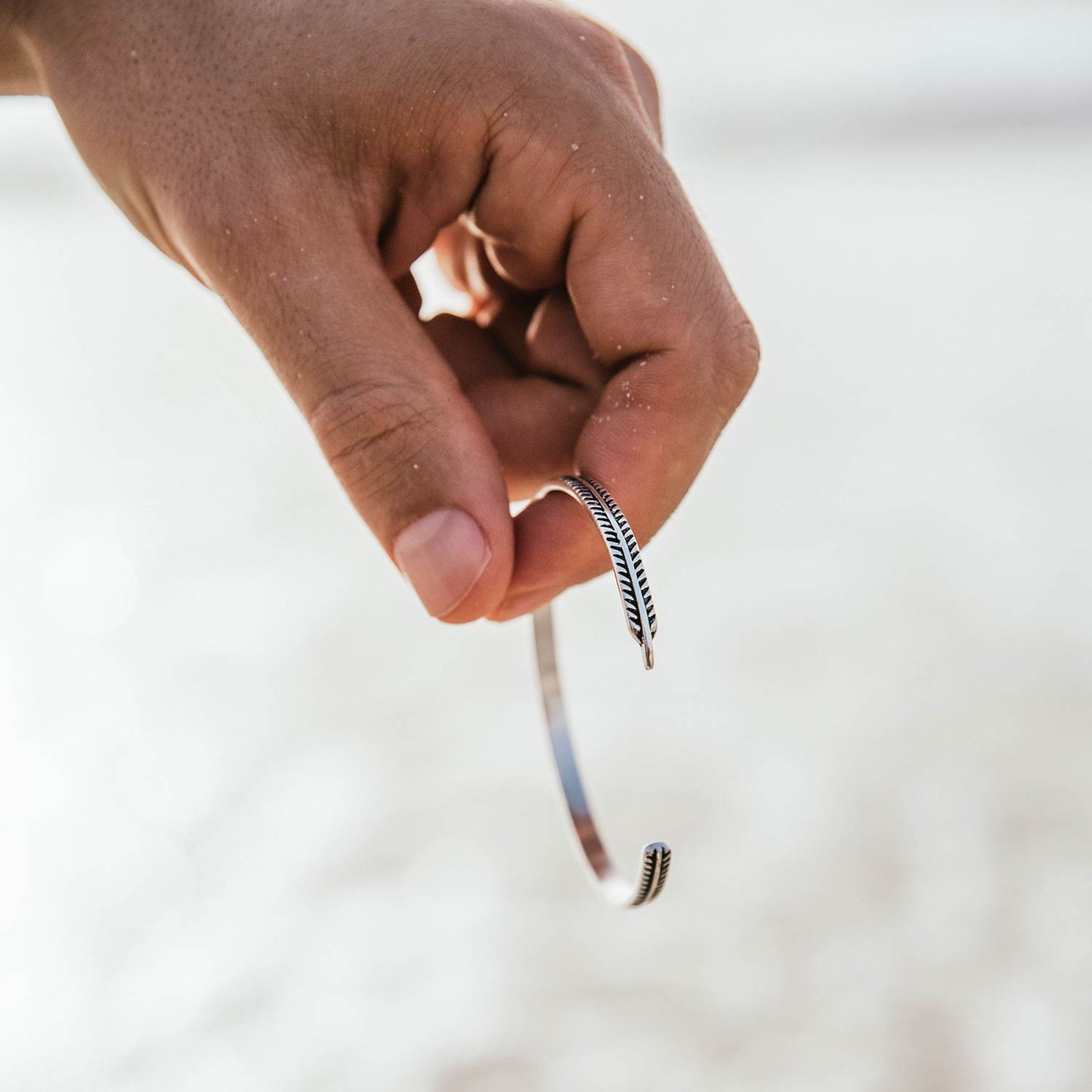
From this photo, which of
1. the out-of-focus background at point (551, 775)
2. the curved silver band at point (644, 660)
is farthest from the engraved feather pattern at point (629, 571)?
the out-of-focus background at point (551, 775)

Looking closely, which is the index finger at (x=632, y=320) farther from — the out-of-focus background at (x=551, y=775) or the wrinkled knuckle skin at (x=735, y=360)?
the out-of-focus background at (x=551, y=775)

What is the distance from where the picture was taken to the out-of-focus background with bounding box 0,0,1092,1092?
0.73 m

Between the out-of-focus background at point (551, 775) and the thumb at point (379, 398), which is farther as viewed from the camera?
the out-of-focus background at point (551, 775)

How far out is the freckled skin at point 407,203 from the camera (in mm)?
533

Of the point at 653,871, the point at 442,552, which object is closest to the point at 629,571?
the point at 442,552

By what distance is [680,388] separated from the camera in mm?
613

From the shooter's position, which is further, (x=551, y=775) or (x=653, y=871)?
(x=551, y=775)

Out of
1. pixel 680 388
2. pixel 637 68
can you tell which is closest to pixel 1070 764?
pixel 680 388

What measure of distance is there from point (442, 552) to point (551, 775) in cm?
43

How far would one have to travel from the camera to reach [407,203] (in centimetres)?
61

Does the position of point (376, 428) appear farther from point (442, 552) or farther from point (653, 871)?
point (653, 871)

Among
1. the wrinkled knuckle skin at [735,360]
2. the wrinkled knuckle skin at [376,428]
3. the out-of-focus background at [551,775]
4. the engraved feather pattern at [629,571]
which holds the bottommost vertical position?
the out-of-focus background at [551,775]

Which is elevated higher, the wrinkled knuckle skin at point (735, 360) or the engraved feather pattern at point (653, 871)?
the wrinkled knuckle skin at point (735, 360)

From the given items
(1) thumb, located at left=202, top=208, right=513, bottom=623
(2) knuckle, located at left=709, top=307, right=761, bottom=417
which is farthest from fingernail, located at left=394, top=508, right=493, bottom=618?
(2) knuckle, located at left=709, top=307, right=761, bottom=417
